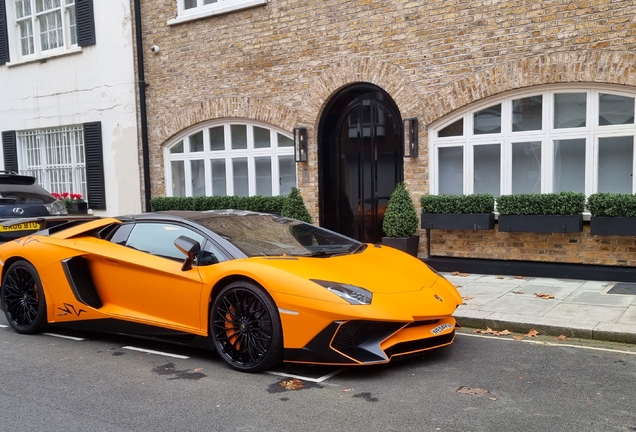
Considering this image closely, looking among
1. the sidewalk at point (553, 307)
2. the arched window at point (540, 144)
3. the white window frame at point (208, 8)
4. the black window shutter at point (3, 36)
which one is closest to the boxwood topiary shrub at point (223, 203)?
the arched window at point (540, 144)

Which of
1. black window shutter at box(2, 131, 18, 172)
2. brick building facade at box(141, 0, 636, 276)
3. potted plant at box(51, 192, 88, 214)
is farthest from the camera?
black window shutter at box(2, 131, 18, 172)

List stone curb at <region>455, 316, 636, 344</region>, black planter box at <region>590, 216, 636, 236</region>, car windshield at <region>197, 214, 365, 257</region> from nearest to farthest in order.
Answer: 1. car windshield at <region>197, 214, 365, 257</region>
2. stone curb at <region>455, 316, 636, 344</region>
3. black planter box at <region>590, 216, 636, 236</region>

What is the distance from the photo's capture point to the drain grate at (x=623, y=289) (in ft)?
25.4

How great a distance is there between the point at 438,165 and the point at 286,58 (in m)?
3.51

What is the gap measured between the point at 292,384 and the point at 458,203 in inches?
218

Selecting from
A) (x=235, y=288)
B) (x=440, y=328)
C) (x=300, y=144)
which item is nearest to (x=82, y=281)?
(x=235, y=288)

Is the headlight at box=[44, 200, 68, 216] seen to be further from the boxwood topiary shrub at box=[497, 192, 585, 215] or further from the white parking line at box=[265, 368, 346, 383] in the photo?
the boxwood topiary shrub at box=[497, 192, 585, 215]

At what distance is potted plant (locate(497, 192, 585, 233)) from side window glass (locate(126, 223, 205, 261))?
5183 millimetres

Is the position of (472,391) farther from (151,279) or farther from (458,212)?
(458,212)

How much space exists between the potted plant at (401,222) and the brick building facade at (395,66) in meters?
0.32

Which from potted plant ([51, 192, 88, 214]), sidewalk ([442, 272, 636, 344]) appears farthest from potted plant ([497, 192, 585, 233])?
potted plant ([51, 192, 88, 214])

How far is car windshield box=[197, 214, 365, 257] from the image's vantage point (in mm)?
5660

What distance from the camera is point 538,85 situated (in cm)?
911

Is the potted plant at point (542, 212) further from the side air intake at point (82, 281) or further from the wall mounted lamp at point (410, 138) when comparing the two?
the side air intake at point (82, 281)
